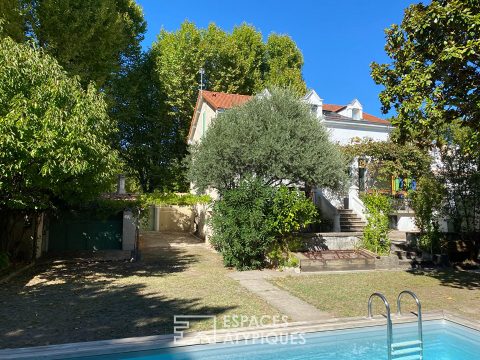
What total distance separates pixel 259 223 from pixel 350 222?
885 centimetres

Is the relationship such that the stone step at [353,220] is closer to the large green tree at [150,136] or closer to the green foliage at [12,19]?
the large green tree at [150,136]

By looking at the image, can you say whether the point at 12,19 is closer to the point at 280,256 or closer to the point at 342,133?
the point at 280,256

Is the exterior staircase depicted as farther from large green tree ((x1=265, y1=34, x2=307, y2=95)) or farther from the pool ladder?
large green tree ((x1=265, y1=34, x2=307, y2=95))

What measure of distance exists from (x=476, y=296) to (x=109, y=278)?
1091 cm

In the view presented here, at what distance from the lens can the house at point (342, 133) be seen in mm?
21422

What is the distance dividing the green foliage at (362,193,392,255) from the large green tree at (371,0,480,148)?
205 inches

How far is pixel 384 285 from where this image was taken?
39.1 feet

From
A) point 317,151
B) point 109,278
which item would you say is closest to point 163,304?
point 109,278

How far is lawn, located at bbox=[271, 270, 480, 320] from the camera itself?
30.3 ft

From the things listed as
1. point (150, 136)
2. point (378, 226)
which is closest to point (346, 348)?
point (378, 226)

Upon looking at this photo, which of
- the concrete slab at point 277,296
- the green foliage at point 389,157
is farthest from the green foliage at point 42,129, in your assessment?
the green foliage at point 389,157

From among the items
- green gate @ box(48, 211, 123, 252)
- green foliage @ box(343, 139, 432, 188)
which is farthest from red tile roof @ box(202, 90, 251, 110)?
green gate @ box(48, 211, 123, 252)

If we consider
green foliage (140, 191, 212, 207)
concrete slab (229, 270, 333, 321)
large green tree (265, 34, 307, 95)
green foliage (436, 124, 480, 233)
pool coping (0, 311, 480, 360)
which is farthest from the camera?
large green tree (265, 34, 307, 95)

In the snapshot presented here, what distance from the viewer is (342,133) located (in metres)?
24.3
